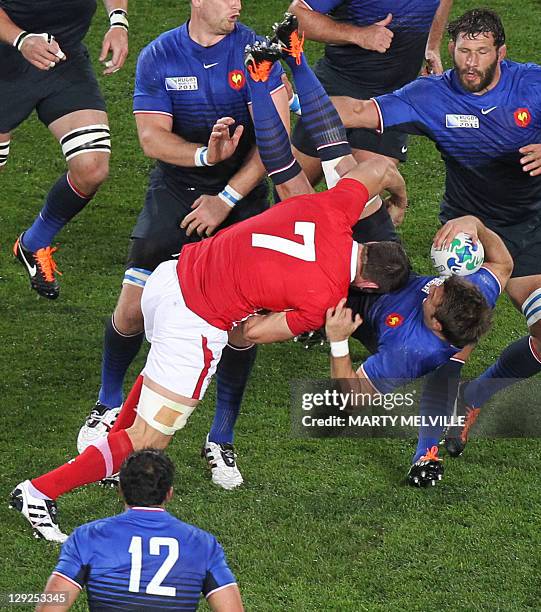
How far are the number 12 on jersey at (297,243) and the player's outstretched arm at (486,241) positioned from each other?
915mm

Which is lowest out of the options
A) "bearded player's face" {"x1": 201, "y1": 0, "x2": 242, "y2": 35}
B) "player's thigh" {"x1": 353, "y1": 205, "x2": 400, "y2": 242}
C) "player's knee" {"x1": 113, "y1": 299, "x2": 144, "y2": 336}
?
"player's knee" {"x1": 113, "y1": 299, "x2": 144, "y2": 336}

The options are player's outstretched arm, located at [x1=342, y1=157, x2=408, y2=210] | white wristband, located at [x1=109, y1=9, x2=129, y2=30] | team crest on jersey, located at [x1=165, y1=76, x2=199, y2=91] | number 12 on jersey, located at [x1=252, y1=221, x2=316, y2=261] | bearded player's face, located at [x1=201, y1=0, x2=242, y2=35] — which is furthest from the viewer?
white wristband, located at [x1=109, y1=9, x2=129, y2=30]

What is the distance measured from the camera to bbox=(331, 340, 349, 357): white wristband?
19.9 feet

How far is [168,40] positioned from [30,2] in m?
1.09

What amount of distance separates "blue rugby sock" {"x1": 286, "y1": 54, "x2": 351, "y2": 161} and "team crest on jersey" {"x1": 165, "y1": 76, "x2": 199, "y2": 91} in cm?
55

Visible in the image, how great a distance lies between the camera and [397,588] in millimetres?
5941

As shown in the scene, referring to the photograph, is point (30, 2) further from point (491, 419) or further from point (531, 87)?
point (491, 419)

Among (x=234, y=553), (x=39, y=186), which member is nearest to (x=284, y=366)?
(x=234, y=553)

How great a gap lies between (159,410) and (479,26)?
8.40 ft

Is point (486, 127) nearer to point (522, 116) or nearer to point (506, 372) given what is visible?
point (522, 116)

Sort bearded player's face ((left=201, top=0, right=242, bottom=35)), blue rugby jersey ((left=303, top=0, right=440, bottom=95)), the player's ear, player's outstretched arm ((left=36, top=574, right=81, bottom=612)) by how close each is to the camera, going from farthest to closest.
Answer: blue rugby jersey ((left=303, top=0, right=440, bottom=95)), bearded player's face ((left=201, top=0, right=242, bottom=35)), the player's ear, player's outstretched arm ((left=36, top=574, right=81, bottom=612))

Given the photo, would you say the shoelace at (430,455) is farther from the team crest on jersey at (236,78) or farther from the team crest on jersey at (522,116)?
the team crest on jersey at (236,78)

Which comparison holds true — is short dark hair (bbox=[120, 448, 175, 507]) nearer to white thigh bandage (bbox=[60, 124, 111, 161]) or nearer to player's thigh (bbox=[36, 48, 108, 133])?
white thigh bandage (bbox=[60, 124, 111, 161])

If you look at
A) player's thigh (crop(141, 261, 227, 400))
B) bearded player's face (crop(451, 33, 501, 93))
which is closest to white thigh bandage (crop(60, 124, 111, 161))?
player's thigh (crop(141, 261, 227, 400))
